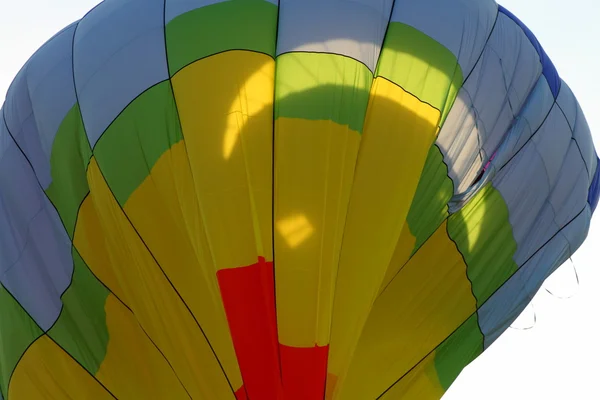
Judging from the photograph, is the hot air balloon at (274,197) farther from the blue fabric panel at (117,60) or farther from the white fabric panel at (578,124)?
the white fabric panel at (578,124)

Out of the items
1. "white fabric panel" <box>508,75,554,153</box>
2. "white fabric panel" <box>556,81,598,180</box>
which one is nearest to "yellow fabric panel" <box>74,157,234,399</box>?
"white fabric panel" <box>508,75,554,153</box>

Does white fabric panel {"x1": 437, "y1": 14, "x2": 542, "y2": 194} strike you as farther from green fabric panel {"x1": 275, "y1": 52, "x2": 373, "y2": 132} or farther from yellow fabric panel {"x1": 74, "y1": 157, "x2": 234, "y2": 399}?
yellow fabric panel {"x1": 74, "y1": 157, "x2": 234, "y2": 399}

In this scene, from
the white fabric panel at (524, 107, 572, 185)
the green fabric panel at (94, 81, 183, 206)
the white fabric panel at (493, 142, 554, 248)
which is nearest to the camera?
the green fabric panel at (94, 81, 183, 206)

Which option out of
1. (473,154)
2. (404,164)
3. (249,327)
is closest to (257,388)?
(249,327)

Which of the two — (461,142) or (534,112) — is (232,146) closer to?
(461,142)

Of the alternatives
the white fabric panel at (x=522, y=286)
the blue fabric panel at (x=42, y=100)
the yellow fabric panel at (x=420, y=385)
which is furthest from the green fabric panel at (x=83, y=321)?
the white fabric panel at (x=522, y=286)
